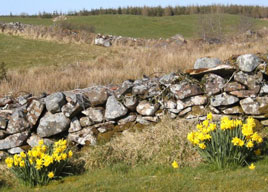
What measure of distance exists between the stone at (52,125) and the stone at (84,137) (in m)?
0.24

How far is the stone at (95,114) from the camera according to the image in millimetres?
6473

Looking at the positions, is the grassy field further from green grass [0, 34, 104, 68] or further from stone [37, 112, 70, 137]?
stone [37, 112, 70, 137]

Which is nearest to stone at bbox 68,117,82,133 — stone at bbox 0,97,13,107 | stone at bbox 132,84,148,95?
stone at bbox 132,84,148,95

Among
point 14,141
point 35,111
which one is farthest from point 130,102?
point 14,141

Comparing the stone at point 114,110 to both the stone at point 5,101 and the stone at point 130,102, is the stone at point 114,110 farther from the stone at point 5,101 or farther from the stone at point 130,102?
the stone at point 5,101

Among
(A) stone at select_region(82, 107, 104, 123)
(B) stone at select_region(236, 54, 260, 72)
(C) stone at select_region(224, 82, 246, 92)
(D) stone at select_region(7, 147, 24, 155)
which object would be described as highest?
(B) stone at select_region(236, 54, 260, 72)

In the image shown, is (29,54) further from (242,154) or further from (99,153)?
(242,154)

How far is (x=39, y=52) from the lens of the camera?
1684cm

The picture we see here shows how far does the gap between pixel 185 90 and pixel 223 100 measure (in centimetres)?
73

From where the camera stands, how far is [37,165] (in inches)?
190

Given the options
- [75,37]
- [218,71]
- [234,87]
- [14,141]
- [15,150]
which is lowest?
[15,150]

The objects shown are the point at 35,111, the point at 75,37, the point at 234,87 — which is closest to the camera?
the point at 234,87

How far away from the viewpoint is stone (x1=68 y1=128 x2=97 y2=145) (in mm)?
6309

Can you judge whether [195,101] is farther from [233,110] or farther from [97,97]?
[97,97]
